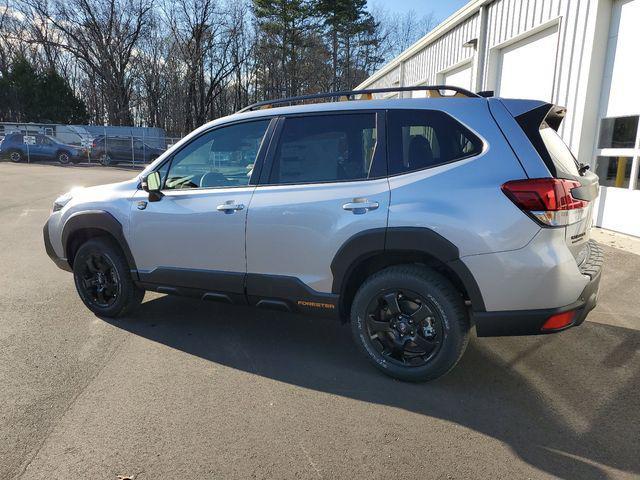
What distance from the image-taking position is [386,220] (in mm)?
3148

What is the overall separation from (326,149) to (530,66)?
794 cm

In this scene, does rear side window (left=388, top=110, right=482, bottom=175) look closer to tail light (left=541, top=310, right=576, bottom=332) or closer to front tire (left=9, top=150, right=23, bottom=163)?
tail light (left=541, top=310, right=576, bottom=332)

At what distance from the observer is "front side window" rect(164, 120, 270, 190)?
12.7 feet

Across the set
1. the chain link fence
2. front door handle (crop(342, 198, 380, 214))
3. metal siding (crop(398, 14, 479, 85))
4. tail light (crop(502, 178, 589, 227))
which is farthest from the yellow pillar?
the chain link fence

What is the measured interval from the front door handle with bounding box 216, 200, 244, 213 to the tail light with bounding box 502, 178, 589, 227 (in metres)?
1.90

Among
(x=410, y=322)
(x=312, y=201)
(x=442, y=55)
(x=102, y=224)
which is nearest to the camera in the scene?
(x=410, y=322)

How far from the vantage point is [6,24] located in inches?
1887

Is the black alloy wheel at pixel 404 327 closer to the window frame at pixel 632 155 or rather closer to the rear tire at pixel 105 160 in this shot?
the window frame at pixel 632 155

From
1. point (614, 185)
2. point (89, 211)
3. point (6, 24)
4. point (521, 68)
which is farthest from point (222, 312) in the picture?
point (6, 24)

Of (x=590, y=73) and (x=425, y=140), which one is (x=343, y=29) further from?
(x=425, y=140)

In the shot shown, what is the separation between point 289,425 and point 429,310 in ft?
3.74

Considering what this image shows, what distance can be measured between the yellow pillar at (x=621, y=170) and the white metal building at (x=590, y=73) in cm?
2

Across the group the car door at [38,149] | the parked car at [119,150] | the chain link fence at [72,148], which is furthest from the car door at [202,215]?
the car door at [38,149]

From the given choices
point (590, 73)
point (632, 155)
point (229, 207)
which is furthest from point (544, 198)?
point (590, 73)
